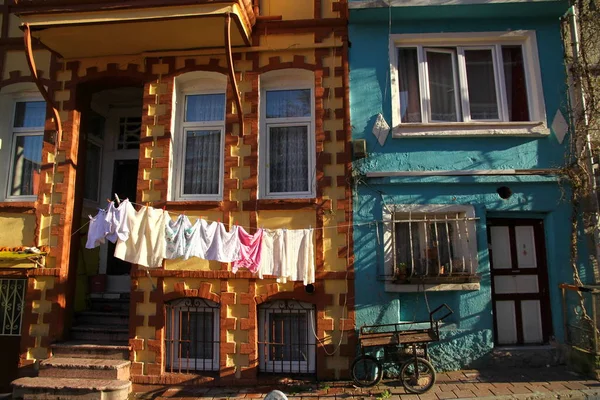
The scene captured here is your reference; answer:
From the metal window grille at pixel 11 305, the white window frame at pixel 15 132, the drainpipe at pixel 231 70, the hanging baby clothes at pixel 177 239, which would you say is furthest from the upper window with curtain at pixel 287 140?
the metal window grille at pixel 11 305

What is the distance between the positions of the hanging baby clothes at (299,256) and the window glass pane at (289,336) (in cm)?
93

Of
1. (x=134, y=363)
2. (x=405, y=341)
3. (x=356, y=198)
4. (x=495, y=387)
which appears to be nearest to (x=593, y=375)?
(x=495, y=387)

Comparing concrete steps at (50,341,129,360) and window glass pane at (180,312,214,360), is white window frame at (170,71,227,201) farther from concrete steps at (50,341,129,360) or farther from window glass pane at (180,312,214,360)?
concrete steps at (50,341,129,360)

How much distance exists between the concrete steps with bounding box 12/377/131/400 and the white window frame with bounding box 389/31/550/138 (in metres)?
5.89

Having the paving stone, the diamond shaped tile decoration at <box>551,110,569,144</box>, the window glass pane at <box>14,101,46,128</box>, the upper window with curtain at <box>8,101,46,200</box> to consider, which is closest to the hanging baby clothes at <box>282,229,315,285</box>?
the paving stone

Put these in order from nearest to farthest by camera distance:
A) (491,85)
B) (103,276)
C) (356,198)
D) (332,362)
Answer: (332,362) < (356,198) < (491,85) < (103,276)

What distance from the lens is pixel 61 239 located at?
24.1 feet

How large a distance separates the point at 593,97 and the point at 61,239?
9.18 m

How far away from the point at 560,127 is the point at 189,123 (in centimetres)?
636

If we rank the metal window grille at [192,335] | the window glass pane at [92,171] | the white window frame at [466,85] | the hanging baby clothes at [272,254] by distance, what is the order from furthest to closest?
the window glass pane at [92,171]
the white window frame at [466,85]
the metal window grille at [192,335]
the hanging baby clothes at [272,254]

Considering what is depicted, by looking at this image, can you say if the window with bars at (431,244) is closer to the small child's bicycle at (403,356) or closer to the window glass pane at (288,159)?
the small child's bicycle at (403,356)

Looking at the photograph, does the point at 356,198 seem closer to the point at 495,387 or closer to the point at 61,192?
the point at 495,387

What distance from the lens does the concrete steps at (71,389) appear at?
6141mm

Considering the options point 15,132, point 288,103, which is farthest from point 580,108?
point 15,132
